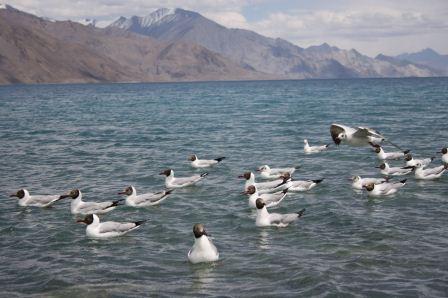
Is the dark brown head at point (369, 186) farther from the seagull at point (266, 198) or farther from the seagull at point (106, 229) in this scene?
the seagull at point (106, 229)

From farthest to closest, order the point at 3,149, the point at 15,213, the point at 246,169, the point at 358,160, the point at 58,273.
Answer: the point at 3,149
the point at 358,160
the point at 246,169
the point at 15,213
the point at 58,273

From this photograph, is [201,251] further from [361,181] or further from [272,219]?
[361,181]

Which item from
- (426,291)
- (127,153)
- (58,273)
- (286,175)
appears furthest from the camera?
(127,153)

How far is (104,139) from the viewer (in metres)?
38.7

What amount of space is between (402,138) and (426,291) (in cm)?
2449

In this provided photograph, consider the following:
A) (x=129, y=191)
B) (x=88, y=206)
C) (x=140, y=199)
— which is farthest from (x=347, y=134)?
(x=88, y=206)

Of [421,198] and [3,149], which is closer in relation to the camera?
[421,198]

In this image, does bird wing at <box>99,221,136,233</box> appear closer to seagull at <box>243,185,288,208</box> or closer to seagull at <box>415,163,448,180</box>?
seagull at <box>243,185,288,208</box>

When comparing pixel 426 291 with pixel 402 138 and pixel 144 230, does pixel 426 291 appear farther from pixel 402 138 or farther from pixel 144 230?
pixel 402 138

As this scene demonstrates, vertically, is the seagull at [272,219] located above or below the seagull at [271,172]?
above

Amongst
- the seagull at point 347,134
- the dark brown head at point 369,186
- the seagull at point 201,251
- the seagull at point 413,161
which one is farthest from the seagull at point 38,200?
the seagull at point 413,161

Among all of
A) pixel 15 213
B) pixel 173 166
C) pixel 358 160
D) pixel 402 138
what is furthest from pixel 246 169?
pixel 402 138

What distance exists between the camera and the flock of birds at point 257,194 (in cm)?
1536

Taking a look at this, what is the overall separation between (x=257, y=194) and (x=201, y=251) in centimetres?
637
